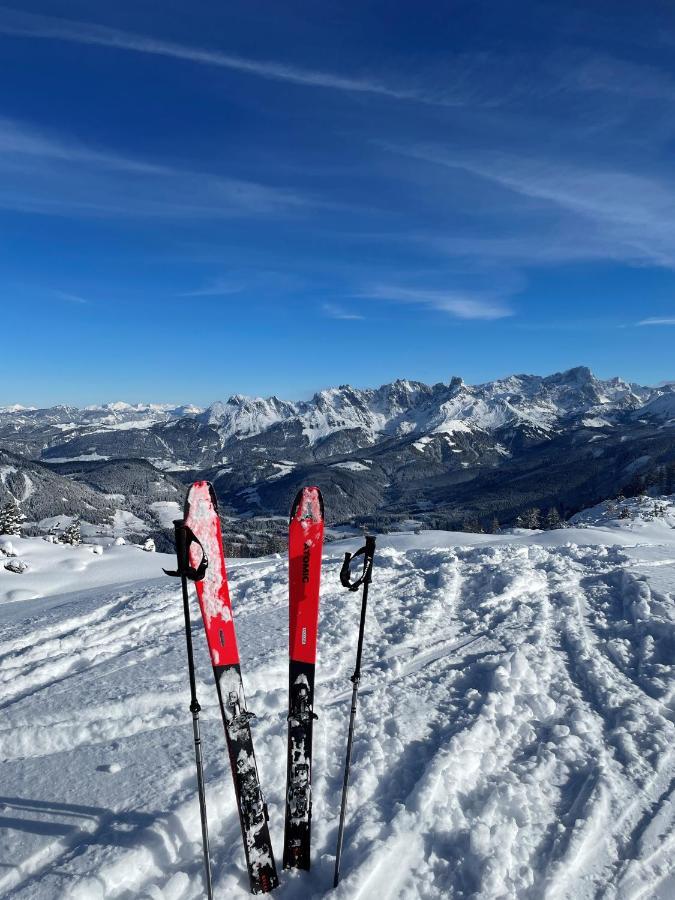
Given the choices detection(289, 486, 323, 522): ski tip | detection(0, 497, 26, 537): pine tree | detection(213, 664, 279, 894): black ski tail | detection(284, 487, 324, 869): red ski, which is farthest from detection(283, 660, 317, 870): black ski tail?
detection(0, 497, 26, 537): pine tree

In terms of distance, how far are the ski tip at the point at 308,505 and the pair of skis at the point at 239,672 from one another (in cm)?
1

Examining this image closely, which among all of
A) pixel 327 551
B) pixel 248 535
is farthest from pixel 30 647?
pixel 248 535

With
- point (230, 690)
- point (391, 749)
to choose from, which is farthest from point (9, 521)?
point (230, 690)

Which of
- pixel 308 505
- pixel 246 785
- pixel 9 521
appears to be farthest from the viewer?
pixel 9 521

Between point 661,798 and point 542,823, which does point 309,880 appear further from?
point 661,798

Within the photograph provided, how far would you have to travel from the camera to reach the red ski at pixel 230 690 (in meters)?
5.02

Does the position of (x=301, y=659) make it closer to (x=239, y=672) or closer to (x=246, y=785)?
(x=239, y=672)

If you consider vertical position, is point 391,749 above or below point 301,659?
below

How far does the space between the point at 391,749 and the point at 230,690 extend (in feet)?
9.48

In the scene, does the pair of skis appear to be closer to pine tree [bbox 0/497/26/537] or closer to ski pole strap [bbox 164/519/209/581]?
ski pole strap [bbox 164/519/209/581]

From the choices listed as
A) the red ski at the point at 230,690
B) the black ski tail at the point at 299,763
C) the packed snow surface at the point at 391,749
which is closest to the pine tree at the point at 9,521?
the packed snow surface at the point at 391,749

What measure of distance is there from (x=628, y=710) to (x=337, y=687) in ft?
14.4

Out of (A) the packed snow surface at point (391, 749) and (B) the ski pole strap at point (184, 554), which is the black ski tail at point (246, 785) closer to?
(A) the packed snow surface at point (391, 749)

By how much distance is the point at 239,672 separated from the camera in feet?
17.4
